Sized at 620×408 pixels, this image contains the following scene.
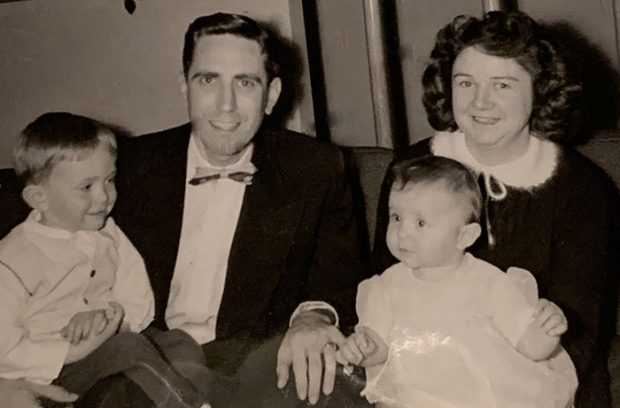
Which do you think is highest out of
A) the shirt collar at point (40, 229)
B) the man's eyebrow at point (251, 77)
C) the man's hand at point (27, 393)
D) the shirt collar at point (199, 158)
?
the man's eyebrow at point (251, 77)

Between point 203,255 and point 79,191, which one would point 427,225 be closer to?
point 203,255

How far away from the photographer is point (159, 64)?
1780 millimetres

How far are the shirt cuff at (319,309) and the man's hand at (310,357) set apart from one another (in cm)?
5

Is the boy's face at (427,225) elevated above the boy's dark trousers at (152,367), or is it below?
above

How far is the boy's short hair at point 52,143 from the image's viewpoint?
1410mm

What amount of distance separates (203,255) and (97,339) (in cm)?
22

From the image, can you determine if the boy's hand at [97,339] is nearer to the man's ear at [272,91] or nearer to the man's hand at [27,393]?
the man's hand at [27,393]

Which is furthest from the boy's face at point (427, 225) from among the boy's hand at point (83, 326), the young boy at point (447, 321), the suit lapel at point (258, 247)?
the boy's hand at point (83, 326)

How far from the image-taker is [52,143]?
1410 millimetres

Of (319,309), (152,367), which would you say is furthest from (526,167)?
(152,367)

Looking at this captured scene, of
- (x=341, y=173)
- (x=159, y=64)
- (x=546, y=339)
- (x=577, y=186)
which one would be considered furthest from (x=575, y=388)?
(x=159, y=64)

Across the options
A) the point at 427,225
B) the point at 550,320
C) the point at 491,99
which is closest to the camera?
the point at 550,320

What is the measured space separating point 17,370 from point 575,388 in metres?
0.82

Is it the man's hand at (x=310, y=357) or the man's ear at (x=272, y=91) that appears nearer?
the man's hand at (x=310, y=357)
